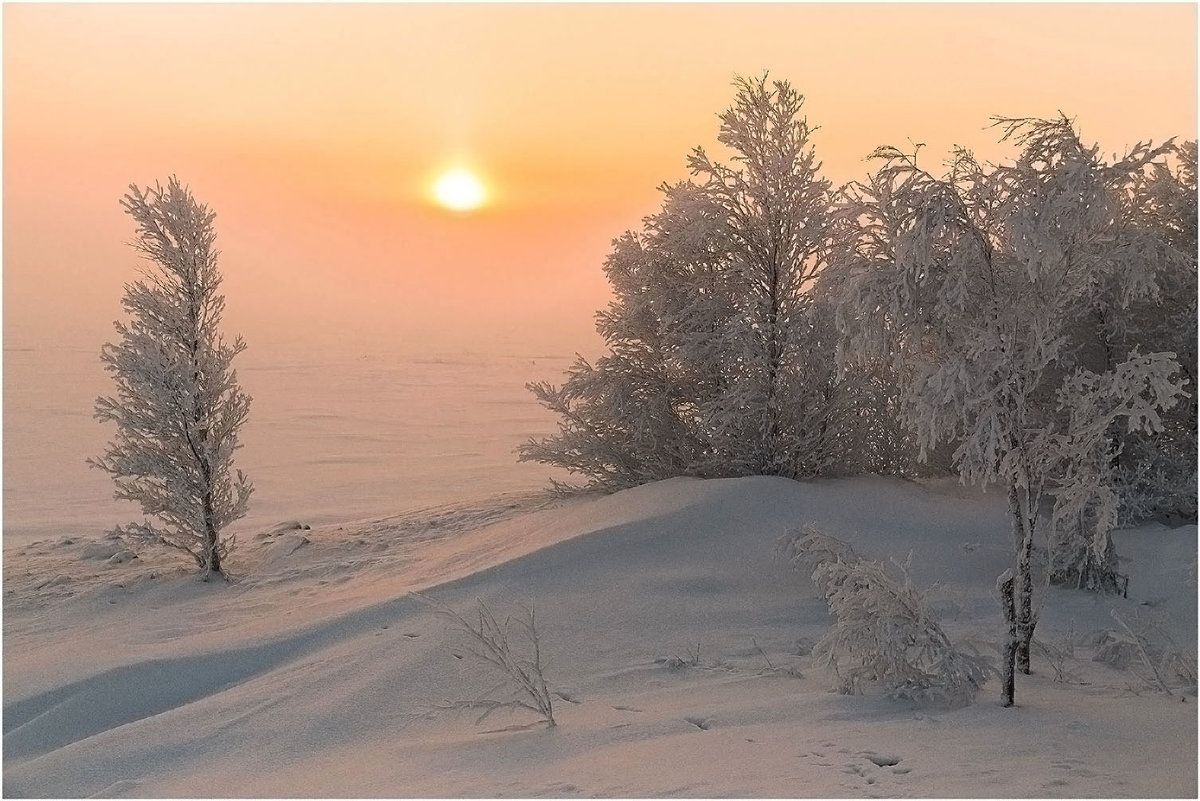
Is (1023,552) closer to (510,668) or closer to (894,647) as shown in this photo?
(894,647)

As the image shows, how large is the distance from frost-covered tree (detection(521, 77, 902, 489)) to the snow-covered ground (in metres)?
0.91

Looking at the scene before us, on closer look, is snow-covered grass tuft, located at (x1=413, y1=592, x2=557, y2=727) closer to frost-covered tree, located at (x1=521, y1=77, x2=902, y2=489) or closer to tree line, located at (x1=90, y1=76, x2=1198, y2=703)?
tree line, located at (x1=90, y1=76, x2=1198, y2=703)

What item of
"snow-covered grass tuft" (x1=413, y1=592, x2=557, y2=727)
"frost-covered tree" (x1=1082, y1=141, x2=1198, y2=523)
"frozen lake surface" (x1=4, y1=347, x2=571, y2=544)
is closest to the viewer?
"snow-covered grass tuft" (x1=413, y1=592, x2=557, y2=727)

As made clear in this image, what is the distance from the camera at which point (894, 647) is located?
16.6 feet

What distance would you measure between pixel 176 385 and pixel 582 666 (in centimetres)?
582

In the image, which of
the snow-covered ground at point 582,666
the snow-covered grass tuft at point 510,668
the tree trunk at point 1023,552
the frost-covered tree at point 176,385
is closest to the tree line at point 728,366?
the frost-covered tree at point 176,385

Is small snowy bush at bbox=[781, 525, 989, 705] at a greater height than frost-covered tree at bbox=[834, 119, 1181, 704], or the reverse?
frost-covered tree at bbox=[834, 119, 1181, 704]

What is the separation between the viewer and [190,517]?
32.8 feet

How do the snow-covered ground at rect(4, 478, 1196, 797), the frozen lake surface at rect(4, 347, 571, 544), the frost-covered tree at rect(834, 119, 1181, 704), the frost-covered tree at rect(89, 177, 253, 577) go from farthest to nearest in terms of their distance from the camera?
the frozen lake surface at rect(4, 347, 571, 544) → the frost-covered tree at rect(89, 177, 253, 577) → the frost-covered tree at rect(834, 119, 1181, 704) → the snow-covered ground at rect(4, 478, 1196, 797)

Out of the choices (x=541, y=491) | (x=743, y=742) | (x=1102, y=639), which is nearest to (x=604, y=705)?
(x=743, y=742)

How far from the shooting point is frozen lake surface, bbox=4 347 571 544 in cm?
1377

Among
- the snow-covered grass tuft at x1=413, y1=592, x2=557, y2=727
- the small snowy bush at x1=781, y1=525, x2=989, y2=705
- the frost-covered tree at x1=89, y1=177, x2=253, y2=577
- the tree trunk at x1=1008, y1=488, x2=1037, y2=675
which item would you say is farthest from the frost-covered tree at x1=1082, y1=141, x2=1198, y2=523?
the frost-covered tree at x1=89, y1=177, x2=253, y2=577

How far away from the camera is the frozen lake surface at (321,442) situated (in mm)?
13766

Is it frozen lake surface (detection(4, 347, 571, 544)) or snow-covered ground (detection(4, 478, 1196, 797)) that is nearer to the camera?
snow-covered ground (detection(4, 478, 1196, 797))
